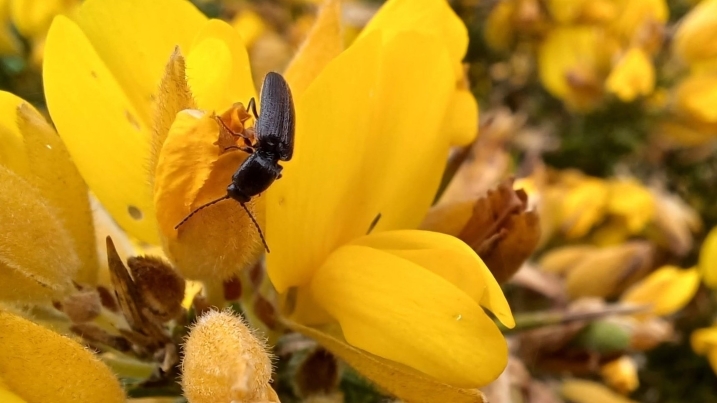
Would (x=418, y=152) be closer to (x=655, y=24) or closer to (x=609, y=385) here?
(x=609, y=385)

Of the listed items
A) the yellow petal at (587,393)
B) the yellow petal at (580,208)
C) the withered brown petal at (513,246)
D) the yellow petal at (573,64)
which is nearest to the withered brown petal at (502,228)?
the withered brown petal at (513,246)

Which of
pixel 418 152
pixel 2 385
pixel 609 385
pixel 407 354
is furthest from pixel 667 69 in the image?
pixel 2 385

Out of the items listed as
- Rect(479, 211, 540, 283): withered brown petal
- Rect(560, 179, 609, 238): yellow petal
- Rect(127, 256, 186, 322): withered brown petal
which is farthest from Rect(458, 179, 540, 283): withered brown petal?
Rect(560, 179, 609, 238): yellow petal

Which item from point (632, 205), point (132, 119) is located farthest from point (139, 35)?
point (632, 205)

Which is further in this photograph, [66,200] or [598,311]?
[598,311]

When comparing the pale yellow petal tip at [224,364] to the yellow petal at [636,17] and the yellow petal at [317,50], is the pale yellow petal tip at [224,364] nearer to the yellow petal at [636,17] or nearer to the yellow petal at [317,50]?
the yellow petal at [317,50]

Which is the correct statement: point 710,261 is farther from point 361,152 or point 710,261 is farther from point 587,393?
point 361,152

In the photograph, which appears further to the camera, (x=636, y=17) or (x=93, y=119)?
(x=636, y=17)
